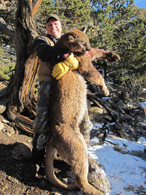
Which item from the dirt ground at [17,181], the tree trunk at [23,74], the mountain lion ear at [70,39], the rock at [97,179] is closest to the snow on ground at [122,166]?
the rock at [97,179]

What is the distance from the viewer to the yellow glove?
1974 millimetres

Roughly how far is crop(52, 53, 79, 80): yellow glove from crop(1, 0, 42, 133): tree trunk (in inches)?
57.7

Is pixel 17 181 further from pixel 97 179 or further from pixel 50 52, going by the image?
pixel 50 52

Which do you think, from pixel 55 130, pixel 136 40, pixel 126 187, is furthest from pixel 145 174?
pixel 136 40

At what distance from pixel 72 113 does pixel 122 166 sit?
223 centimetres

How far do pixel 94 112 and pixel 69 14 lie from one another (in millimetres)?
5463

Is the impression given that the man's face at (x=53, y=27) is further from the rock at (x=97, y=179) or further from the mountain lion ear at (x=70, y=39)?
the rock at (x=97, y=179)

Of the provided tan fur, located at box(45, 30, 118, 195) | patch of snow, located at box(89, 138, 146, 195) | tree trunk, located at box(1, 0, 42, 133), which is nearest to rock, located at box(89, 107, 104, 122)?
patch of snow, located at box(89, 138, 146, 195)

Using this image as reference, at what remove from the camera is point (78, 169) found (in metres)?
1.97

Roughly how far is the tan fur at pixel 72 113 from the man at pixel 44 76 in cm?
12

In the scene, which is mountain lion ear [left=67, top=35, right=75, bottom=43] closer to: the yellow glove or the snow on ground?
the yellow glove

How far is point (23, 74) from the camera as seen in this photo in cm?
339

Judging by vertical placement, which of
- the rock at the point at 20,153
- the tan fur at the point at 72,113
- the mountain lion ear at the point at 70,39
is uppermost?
the mountain lion ear at the point at 70,39

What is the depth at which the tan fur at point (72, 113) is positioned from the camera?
6.46ft
